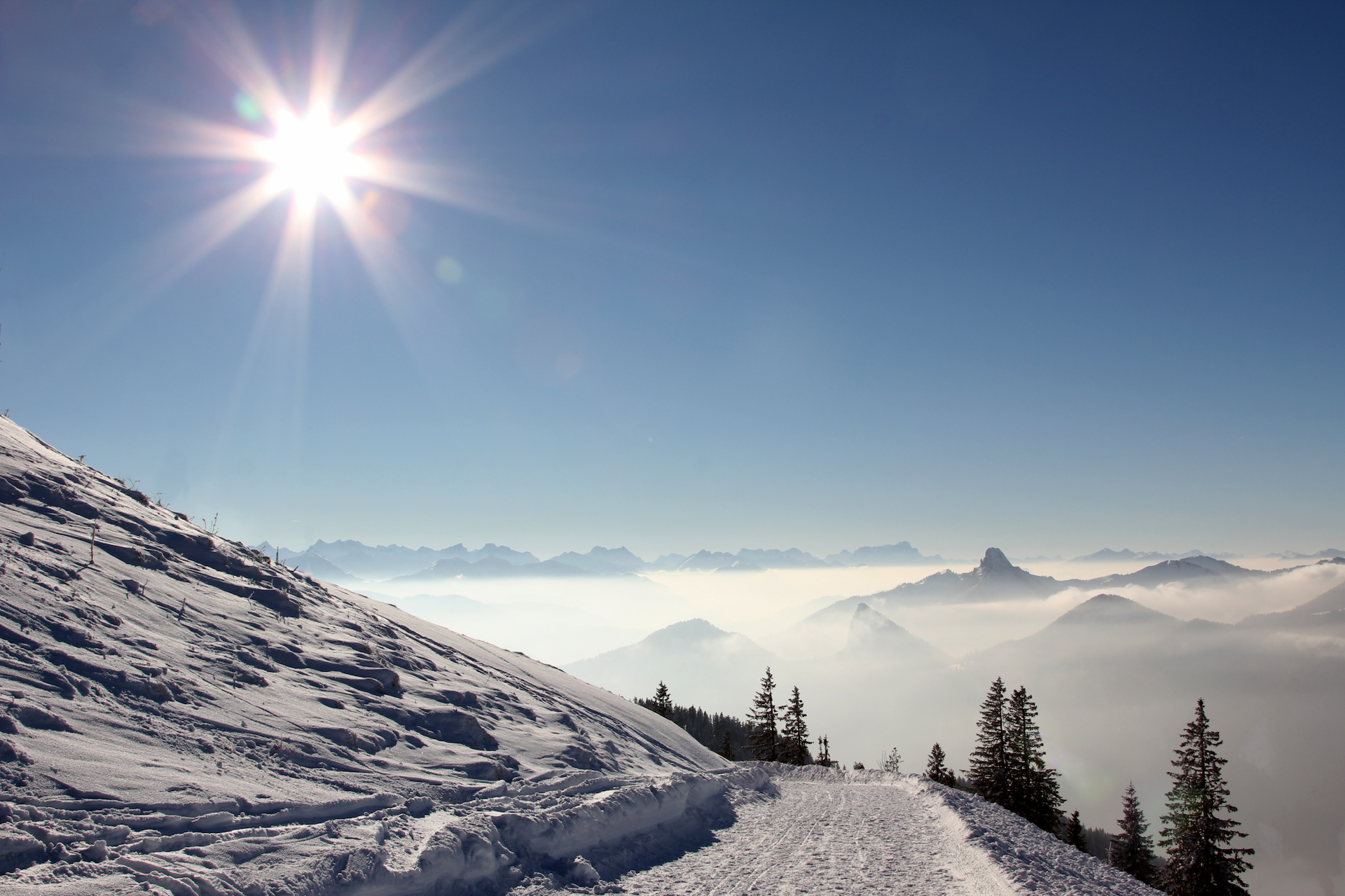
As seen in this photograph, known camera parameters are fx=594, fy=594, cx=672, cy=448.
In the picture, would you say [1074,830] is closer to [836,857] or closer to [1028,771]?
[1028,771]

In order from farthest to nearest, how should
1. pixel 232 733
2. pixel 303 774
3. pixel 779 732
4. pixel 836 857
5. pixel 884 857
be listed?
pixel 779 732
pixel 884 857
pixel 836 857
pixel 232 733
pixel 303 774

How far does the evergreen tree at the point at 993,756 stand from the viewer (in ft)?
129

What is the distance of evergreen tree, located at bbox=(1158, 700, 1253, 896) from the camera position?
98.5 feet

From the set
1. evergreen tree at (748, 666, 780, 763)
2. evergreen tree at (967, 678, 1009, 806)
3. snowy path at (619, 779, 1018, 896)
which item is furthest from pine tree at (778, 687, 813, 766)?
snowy path at (619, 779, 1018, 896)

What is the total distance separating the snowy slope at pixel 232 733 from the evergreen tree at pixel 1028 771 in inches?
1230

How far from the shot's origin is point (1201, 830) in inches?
1206

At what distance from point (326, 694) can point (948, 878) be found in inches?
517

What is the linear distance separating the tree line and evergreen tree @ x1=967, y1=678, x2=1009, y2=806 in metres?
0.05

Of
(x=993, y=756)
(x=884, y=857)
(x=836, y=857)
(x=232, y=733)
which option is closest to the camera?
(x=232, y=733)

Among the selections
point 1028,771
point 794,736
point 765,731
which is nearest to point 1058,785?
point 1028,771

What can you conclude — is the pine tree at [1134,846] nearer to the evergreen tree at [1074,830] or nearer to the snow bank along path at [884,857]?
the evergreen tree at [1074,830]

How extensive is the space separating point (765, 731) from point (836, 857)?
141ft

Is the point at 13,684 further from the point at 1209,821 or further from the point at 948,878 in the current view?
the point at 1209,821

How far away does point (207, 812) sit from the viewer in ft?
25.6
